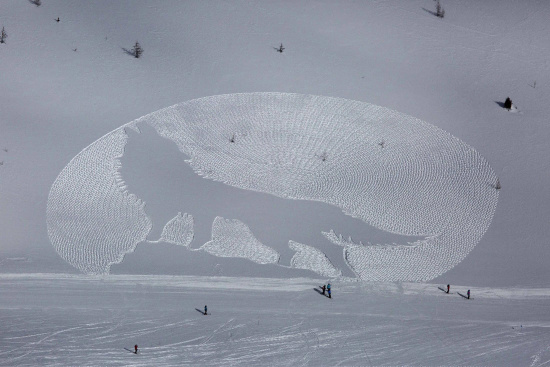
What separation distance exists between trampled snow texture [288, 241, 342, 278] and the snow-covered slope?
212mm

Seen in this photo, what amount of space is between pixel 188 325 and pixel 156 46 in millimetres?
12034

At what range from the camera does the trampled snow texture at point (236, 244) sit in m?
24.4

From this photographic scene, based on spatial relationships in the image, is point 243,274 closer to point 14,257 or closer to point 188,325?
point 188,325

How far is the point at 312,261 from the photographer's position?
956 inches

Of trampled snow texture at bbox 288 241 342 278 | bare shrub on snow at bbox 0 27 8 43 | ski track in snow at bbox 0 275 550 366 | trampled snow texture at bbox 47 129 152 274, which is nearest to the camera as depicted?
ski track in snow at bbox 0 275 550 366

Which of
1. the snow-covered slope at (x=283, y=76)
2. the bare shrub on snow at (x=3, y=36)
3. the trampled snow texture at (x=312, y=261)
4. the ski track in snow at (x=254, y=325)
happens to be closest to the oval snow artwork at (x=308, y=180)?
the trampled snow texture at (x=312, y=261)

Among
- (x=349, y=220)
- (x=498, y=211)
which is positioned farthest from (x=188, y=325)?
(x=498, y=211)

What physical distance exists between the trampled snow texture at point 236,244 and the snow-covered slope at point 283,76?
0.46 metres

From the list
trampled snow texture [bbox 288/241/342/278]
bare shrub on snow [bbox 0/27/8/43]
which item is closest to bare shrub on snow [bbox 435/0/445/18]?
trampled snow texture [bbox 288/241/342/278]

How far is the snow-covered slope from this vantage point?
25.2m

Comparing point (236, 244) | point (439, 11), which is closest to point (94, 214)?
point (236, 244)

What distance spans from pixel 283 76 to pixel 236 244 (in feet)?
25.0

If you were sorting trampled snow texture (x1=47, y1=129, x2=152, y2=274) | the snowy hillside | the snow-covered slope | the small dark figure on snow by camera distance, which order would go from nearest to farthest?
the snowy hillside < trampled snow texture (x1=47, y1=129, x2=152, y2=274) < the snow-covered slope < the small dark figure on snow

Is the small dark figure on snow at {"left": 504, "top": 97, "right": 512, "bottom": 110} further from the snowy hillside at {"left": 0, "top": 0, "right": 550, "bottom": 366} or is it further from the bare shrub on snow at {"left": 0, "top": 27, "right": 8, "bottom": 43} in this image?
the bare shrub on snow at {"left": 0, "top": 27, "right": 8, "bottom": 43}
